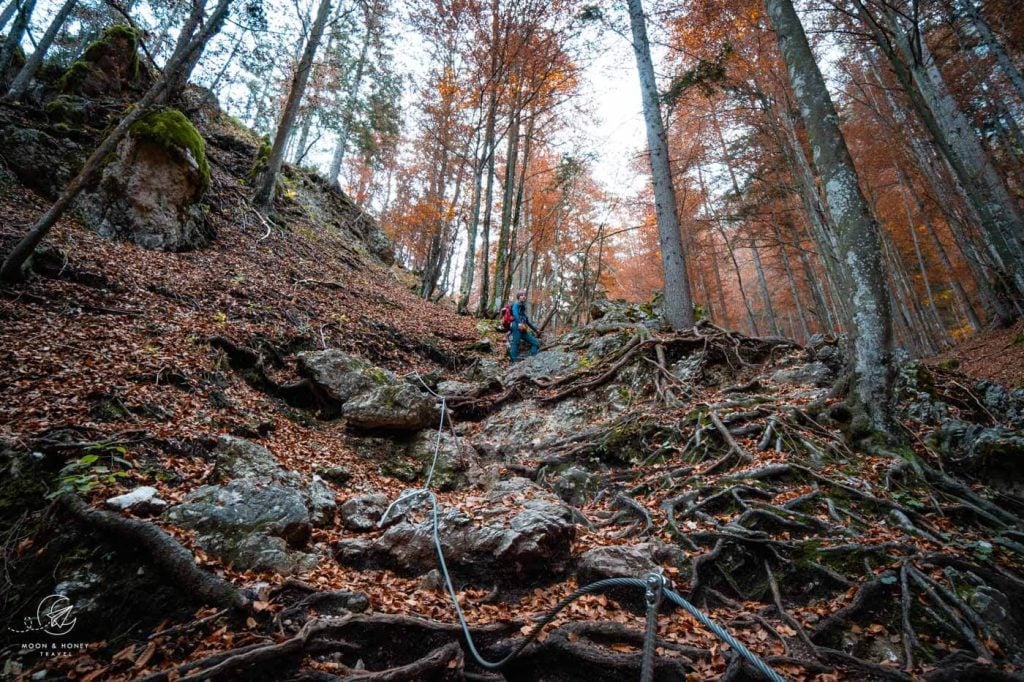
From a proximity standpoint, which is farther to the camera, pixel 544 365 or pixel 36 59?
pixel 36 59

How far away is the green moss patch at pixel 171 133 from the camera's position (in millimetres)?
7895

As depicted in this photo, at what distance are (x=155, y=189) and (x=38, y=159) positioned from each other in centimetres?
179

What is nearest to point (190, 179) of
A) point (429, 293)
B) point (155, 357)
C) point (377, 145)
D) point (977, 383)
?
point (155, 357)

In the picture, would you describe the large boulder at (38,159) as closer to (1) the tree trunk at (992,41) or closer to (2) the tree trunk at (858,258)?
(2) the tree trunk at (858,258)

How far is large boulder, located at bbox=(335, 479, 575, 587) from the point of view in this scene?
11.1 feet

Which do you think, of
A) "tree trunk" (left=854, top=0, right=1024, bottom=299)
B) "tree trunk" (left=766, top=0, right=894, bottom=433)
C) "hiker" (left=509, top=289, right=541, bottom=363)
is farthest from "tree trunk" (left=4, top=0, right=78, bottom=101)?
"tree trunk" (left=854, top=0, right=1024, bottom=299)

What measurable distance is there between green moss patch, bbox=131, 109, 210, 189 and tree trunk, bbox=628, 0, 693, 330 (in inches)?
392

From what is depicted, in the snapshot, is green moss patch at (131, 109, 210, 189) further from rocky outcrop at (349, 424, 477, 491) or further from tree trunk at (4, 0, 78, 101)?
rocky outcrop at (349, 424, 477, 491)

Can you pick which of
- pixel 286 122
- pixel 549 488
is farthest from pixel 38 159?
pixel 549 488

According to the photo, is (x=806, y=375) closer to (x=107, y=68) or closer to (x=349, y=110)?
(x=107, y=68)

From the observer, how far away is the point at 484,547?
3465mm

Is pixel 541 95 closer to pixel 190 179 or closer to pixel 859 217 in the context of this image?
pixel 190 179

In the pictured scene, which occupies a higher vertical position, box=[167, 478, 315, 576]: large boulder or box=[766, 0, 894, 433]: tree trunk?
box=[766, 0, 894, 433]: tree trunk

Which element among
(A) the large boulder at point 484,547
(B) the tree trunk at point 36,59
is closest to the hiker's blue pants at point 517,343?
(A) the large boulder at point 484,547
